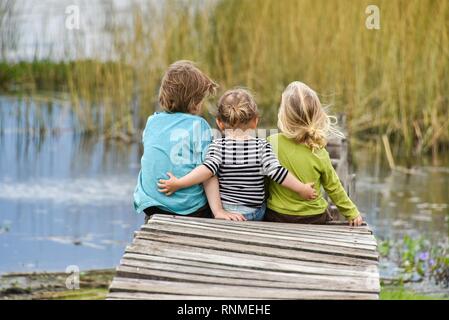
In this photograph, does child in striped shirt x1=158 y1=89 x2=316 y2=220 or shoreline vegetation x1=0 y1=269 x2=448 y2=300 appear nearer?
child in striped shirt x1=158 y1=89 x2=316 y2=220

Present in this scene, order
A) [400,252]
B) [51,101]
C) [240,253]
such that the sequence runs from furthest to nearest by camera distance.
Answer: [51,101] < [400,252] < [240,253]

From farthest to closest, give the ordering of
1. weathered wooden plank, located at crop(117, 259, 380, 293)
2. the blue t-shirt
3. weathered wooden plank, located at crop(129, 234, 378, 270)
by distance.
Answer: the blue t-shirt → weathered wooden plank, located at crop(129, 234, 378, 270) → weathered wooden plank, located at crop(117, 259, 380, 293)

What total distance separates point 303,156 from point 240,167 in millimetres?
240

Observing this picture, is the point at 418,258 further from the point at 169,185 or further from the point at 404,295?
the point at 169,185

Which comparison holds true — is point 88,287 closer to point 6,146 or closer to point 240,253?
point 240,253

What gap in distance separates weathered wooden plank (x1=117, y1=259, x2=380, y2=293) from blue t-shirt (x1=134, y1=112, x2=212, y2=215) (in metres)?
0.78

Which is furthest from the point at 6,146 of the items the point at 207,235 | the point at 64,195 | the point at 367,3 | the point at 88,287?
the point at 207,235

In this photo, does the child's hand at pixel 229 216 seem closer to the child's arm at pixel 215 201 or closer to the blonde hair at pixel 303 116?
the child's arm at pixel 215 201

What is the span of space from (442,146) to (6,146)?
13.3 ft

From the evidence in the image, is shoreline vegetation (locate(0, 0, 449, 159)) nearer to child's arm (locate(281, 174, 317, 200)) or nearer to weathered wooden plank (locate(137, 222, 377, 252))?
child's arm (locate(281, 174, 317, 200))

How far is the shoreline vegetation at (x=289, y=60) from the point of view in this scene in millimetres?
9453

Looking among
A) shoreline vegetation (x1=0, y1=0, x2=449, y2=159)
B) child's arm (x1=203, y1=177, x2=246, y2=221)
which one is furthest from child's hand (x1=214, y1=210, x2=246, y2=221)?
shoreline vegetation (x1=0, y1=0, x2=449, y2=159)

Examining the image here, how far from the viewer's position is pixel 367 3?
9234 mm

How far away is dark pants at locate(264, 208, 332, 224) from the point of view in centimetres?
421
